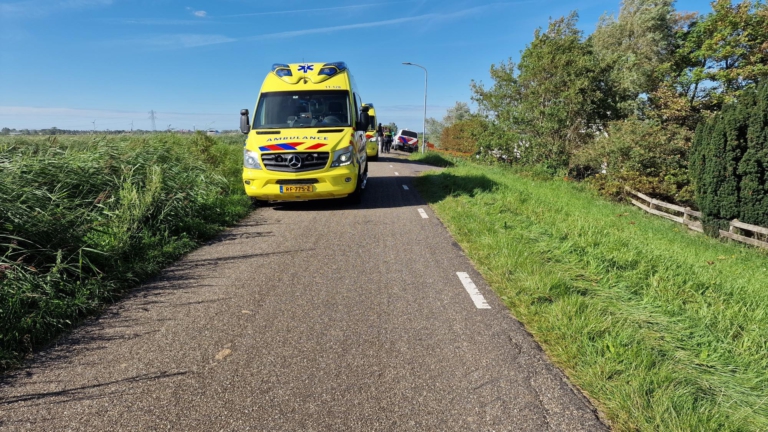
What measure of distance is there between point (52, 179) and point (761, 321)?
8.62m

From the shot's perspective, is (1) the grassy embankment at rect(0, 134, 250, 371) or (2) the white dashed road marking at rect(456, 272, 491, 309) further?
(2) the white dashed road marking at rect(456, 272, 491, 309)

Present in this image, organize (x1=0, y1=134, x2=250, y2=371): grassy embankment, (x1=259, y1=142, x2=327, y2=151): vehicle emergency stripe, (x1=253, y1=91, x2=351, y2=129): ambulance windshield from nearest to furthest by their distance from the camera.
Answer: (x1=0, y1=134, x2=250, y2=371): grassy embankment → (x1=259, y1=142, x2=327, y2=151): vehicle emergency stripe → (x1=253, y1=91, x2=351, y2=129): ambulance windshield

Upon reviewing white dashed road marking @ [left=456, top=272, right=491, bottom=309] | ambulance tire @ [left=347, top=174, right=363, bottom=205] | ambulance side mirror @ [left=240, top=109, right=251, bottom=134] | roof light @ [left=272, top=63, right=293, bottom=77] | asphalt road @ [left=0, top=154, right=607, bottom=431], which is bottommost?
asphalt road @ [left=0, top=154, right=607, bottom=431]

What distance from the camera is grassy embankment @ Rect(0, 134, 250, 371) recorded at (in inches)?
141

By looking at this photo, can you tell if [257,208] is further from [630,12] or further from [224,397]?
[630,12]

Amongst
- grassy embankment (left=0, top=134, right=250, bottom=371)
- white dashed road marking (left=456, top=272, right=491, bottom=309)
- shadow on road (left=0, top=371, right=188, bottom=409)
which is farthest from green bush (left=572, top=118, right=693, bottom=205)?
shadow on road (left=0, top=371, right=188, bottom=409)

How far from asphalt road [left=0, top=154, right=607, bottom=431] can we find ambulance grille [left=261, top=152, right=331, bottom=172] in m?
3.80

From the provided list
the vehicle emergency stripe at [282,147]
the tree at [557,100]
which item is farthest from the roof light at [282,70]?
the tree at [557,100]

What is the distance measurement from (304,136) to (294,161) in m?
0.61

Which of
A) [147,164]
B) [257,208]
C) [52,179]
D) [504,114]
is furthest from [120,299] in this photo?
[504,114]

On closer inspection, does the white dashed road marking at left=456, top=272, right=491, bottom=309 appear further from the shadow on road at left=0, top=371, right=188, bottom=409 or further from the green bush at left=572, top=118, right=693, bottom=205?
the green bush at left=572, top=118, right=693, bottom=205

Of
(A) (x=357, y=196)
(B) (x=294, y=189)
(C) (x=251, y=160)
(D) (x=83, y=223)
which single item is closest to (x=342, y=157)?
(B) (x=294, y=189)

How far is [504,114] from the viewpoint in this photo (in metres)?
25.3

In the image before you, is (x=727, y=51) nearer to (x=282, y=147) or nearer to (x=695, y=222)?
(x=695, y=222)
